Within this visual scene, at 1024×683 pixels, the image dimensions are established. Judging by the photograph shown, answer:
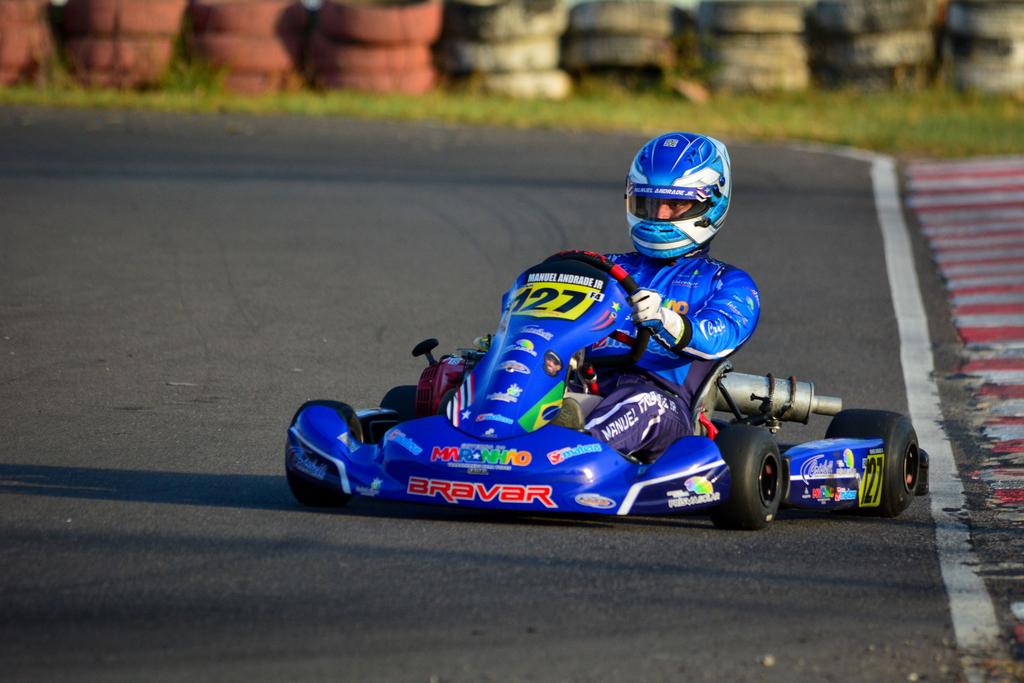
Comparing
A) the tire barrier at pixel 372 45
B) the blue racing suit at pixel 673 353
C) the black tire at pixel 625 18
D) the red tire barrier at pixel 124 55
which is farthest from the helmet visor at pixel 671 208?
the black tire at pixel 625 18

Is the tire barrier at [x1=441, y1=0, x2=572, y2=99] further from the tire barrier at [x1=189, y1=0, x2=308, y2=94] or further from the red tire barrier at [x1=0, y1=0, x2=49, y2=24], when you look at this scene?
the red tire barrier at [x1=0, y1=0, x2=49, y2=24]

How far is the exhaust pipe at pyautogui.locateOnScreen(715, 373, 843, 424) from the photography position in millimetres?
6020

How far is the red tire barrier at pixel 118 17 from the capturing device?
666 inches

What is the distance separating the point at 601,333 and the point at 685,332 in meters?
0.27

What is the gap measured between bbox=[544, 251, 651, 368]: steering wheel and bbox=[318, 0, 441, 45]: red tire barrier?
1214 cm

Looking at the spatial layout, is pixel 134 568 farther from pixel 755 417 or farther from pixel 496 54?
pixel 496 54

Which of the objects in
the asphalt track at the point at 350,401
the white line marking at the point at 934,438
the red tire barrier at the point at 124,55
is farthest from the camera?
the red tire barrier at the point at 124,55

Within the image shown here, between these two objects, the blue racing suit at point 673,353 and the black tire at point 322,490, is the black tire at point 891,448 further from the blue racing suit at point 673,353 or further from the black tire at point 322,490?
the black tire at point 322,490

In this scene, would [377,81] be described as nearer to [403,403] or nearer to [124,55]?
[124,55]

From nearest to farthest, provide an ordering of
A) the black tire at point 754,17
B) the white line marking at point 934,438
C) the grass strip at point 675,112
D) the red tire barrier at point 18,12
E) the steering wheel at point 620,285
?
the white line marking at point 934,438 < the steering wheel at point 620,285 < the grass strip at point 675,112 < the red tire barrier at point 18,12 < the black tire at point 754,17

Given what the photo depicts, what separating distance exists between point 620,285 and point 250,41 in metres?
12.4

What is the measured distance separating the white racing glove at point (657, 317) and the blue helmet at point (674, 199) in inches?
21.8

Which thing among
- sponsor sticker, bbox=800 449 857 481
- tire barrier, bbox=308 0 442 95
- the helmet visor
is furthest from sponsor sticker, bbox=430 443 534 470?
tire barrier, bbox=308 0 442 95

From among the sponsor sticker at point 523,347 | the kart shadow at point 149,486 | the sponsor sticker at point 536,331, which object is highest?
the sponsor sticker at point 536,331
